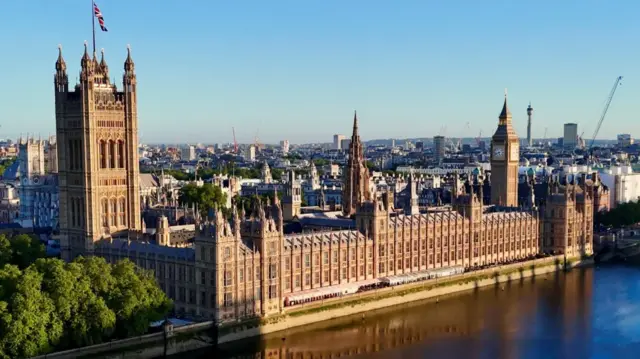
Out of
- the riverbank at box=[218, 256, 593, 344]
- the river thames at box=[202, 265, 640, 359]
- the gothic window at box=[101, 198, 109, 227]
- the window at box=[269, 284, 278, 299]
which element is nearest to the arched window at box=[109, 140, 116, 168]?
the gothic window at box=[101, 198, 109, 227]

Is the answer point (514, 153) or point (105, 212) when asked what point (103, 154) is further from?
point (514, 153)

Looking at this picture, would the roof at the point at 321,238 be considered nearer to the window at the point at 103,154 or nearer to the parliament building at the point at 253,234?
the parliament building at the point at 253,234

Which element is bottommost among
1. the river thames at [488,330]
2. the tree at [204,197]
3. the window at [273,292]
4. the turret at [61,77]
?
the river thames at [488,330]

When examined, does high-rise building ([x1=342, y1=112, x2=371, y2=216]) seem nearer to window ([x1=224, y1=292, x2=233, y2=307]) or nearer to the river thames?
the river thames

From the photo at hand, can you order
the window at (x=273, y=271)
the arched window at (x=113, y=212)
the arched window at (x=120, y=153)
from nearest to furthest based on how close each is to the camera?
the window at (x=273, y=271), the arched window at (x=113, y=212), the arched window at (x=120, y=153)

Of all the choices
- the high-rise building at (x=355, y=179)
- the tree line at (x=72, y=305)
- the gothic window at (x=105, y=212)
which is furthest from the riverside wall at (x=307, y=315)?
the gothic window at (x=105, y=212)

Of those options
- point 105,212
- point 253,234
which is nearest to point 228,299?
point 253,234
